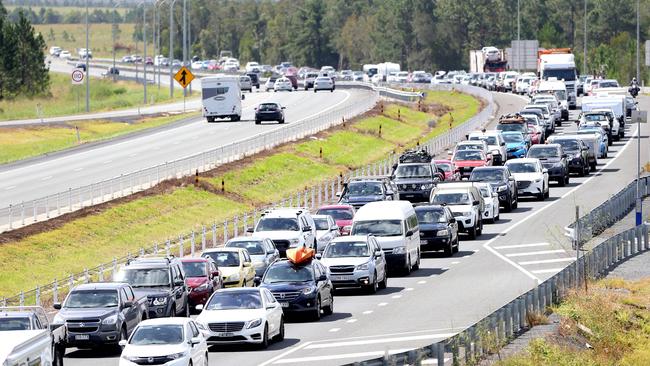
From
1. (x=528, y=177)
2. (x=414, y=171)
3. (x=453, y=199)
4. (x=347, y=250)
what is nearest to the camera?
(x=347, y=250)

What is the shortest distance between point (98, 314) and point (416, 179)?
32435 millimetres

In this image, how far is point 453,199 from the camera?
54844mm

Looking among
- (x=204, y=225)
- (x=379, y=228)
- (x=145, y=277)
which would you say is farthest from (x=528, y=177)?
(x=145, y=277)

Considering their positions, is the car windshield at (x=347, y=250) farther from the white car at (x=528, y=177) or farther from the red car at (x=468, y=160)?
the red car at (x=468, y=160)

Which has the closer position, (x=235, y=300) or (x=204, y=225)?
(x=235, y=300)

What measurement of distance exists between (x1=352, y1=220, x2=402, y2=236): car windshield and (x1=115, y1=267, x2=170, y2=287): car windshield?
10.8m

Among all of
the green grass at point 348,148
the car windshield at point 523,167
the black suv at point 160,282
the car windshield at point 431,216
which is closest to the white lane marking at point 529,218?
the car windshield at point 523,167

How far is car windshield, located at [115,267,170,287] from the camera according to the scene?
118ft

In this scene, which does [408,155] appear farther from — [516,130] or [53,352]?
[53,352]

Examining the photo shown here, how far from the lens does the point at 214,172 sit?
7519 cm

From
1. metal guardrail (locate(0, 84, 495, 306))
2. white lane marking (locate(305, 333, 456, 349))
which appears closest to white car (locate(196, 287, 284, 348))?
white lane marking (locate(305, 333, 456, 349))

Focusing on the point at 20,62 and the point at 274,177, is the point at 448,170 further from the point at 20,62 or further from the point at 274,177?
the point at 20,62

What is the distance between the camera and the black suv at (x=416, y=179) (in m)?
63.0

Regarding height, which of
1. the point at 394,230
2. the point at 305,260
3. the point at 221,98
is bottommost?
the point at 394,230
